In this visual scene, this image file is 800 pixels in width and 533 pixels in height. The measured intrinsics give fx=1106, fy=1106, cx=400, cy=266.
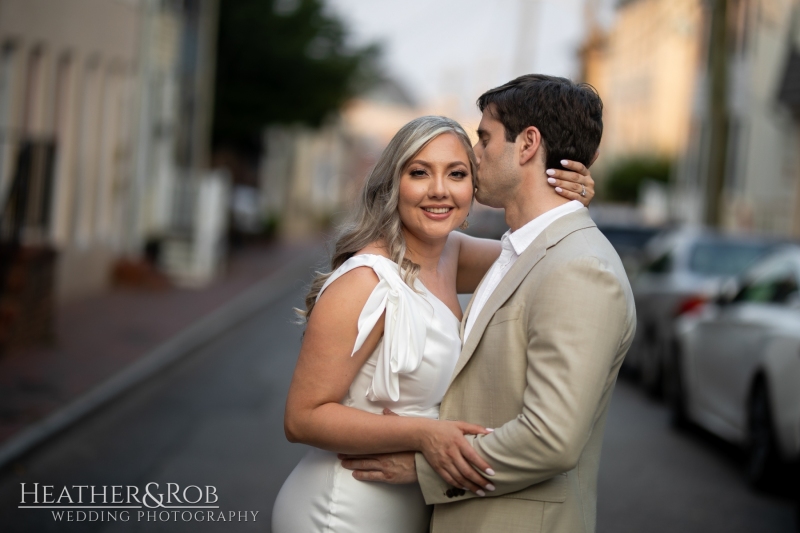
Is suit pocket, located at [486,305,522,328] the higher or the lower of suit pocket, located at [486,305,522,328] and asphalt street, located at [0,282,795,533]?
the higher

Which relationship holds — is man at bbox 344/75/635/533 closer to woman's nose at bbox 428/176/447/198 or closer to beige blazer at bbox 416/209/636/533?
beige blazer at bbox 416/209/636/533

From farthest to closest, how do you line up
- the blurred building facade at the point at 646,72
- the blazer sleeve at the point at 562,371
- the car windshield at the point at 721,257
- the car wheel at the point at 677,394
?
1. the blurred building facade at the point at 646,72
2. the car windshield at the point at 721,257
3. the car wheel at the point at 677,394
4. the blazer sleeve at the point at 562,371

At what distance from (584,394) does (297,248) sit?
121 ft

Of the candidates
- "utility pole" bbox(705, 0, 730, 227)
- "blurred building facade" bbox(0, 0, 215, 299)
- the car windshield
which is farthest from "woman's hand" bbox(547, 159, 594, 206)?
"utility pole" bbox(705, 0, 730, 227)

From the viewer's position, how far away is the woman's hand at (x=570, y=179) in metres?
2.94

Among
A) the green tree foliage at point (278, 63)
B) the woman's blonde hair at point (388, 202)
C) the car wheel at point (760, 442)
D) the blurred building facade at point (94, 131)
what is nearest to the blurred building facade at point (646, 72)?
the green tree foliage at point (278, 63)

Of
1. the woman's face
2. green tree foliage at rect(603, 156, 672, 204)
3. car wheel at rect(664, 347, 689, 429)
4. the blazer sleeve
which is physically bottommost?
car wheel at rect(664, 347, 689, 429)

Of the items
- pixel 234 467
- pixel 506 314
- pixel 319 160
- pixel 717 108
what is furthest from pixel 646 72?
pixel 506 314

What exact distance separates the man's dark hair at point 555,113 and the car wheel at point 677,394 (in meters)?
7.35

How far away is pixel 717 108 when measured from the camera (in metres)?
19.7

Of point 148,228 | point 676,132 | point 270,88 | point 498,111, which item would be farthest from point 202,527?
point 676,132

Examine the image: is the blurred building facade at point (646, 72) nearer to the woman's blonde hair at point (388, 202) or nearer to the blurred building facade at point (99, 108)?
the blurred building facade at point (99, 108)

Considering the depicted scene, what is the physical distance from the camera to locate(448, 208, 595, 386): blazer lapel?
2863 mm

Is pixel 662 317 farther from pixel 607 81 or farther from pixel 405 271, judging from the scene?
pixel 607 81
